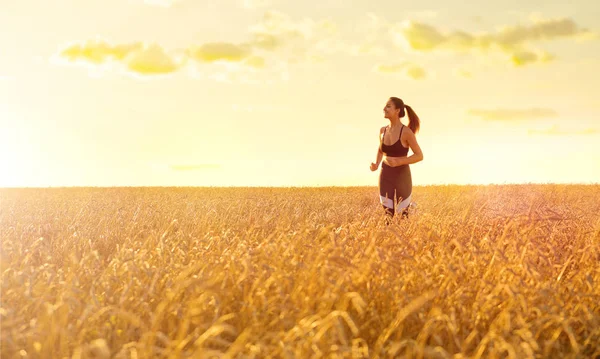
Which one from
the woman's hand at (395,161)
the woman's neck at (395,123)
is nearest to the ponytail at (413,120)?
the woman's neck at (395,123)

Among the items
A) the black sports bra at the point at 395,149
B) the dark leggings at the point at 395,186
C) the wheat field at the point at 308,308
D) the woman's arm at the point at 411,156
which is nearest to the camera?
the wheat field at the point at 308,308

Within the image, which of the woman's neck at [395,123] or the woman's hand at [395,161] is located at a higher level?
the woman's neck at [395,123]

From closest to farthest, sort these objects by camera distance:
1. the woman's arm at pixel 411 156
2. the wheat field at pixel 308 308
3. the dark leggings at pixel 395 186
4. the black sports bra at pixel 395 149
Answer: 1. the wheat field at pixel 308 308
2. the woman's arm at pixel 411 156
3. the black sports bra at pixel 395 149
4. the dark leggings at pixel 395 186

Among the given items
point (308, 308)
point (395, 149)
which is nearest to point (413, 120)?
point (395, 149)

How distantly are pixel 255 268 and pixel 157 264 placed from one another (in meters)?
1.13

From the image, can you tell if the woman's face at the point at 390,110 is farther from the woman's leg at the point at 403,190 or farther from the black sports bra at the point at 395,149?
the woman's leg at the point at 403,190

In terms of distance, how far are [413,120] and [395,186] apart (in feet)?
2.97

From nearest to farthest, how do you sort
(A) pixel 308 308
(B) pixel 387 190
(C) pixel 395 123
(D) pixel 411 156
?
(A) pixel 308 308 → (D) pixel 411 156 → (C) pixel 395 123 → (B) pixel 387 190

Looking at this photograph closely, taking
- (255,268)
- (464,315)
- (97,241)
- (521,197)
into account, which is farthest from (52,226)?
(521,197)

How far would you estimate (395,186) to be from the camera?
7.66 meters

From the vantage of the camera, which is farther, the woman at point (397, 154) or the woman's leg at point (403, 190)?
the woman's leg at point (403, 190)

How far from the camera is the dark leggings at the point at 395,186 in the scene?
301 inches

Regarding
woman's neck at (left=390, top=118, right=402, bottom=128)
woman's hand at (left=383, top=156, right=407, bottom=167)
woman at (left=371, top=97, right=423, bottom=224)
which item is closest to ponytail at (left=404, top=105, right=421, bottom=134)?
woman at (left=371, top=97, right=423, bottom=224)

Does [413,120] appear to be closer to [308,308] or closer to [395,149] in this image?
[395,149]
